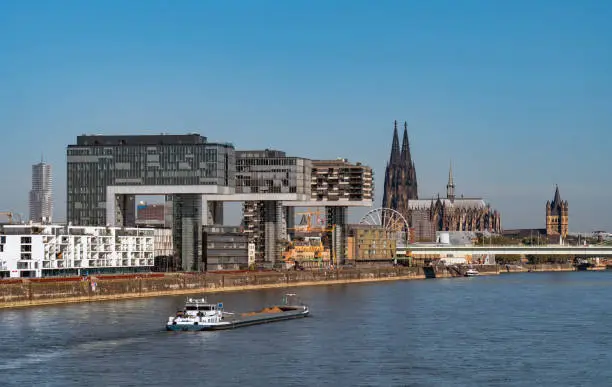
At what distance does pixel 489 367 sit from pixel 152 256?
11951 cm

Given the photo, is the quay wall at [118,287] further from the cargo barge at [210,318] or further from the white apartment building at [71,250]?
the cargo barge at [210,318]

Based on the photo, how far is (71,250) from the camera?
164125 mm

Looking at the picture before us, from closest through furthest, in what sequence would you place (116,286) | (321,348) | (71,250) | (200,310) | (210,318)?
(321,348), (210,318), (200,310), (116,286), (71,250)

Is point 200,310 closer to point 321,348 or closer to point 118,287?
point 321,348

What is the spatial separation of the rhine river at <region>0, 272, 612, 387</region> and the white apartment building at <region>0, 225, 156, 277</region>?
21766 millimetres

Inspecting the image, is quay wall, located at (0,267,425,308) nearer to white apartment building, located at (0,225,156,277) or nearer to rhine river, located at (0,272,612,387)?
rhine river, located at (0,272,612,387)

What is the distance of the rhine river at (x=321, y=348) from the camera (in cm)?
7612

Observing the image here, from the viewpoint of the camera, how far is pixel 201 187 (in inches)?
7859

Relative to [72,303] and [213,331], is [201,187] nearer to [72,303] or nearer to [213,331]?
[72,303]

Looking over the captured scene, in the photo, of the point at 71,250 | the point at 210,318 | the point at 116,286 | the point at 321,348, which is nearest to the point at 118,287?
the point at 116,286

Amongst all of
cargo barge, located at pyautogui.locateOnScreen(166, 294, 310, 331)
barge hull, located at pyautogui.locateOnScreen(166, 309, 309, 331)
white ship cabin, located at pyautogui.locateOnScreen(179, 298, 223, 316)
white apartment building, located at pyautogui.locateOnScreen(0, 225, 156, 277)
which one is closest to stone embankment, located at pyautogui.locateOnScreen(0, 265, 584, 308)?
white apartment building, located at pyautogui.locateOnScreen(0, 225, 156, 277)

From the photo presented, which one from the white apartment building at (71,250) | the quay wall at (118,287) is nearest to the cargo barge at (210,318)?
the quay wall at (118,287)

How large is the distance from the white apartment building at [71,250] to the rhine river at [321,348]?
21.8 metres

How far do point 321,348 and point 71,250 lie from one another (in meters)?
80.5
